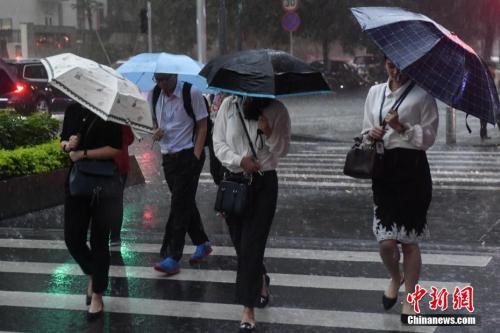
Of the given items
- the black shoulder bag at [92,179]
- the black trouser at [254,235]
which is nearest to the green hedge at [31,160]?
the black shoulder bag at [92,179]

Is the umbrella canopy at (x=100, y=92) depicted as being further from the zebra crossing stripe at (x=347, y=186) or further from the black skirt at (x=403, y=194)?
the zebra crossing stripe at (x=347, y=186)

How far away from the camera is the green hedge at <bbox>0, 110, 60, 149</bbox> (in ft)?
33.0

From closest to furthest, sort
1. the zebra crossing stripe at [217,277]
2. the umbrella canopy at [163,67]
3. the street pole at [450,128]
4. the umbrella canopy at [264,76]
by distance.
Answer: the umbrella canopy at [264,76] < the zebra crossing stripe at [217,277] < the umbrella canopy at [163,67] < the street pole at [450,128]

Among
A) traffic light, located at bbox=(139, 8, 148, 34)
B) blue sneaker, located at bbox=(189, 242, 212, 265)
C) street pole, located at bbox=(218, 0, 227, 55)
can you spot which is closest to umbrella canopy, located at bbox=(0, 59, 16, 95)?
blue sneaker, located at bbox=(189, 242, 212, 265)

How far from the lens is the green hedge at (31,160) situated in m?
9.16

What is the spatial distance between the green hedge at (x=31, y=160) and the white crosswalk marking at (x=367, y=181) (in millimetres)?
2503

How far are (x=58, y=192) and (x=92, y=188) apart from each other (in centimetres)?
465

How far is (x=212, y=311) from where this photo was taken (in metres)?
5.59

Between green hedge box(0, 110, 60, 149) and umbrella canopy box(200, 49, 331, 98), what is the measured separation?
18.4 feet

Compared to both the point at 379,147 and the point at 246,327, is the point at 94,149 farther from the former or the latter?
the point at 379,147

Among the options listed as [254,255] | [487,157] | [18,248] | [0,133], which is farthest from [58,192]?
[487,157]

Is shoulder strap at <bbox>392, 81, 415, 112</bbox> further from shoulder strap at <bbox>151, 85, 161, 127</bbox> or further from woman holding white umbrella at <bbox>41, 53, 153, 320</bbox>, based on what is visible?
shoulder strap at <bbox>151, 85, 161, 127</bbox>

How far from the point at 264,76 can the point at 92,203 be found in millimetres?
1506

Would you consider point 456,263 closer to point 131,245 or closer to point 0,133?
point 131,245
